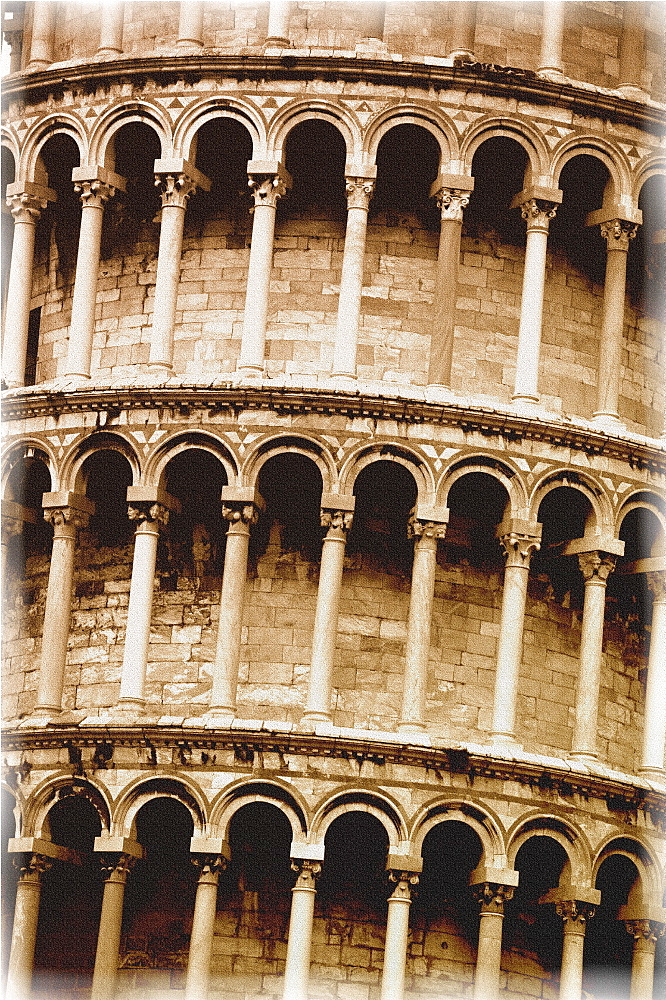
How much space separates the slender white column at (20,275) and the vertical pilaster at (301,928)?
6282mm

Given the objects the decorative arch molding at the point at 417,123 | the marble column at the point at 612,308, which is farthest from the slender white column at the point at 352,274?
the marble column at the point at 612,308

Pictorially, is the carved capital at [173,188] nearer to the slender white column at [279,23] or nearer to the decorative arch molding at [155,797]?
the slender white column at [279,23]

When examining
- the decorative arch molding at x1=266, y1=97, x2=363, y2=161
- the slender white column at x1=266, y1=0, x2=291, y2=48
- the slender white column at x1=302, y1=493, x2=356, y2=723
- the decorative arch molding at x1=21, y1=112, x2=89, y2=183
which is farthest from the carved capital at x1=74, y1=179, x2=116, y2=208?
the slender white column at x1=302, y1=493, x2=356, y2=723

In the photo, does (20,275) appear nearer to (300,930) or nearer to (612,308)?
(612,308)

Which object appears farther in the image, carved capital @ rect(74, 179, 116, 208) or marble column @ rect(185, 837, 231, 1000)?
carved capital @ rect(74, 179, 116, 208)

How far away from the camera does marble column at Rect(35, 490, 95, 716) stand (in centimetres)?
2367

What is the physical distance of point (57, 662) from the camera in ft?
77.9

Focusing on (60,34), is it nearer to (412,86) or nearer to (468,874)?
(412,86)

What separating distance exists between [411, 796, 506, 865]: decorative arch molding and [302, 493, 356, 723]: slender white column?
1.32 m

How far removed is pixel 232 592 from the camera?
23484mm

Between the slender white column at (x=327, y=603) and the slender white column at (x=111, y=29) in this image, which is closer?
the slender white column at (x=327, y=603)

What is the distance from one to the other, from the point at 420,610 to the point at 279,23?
6575 millimetres

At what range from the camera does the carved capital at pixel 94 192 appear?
82.9ft

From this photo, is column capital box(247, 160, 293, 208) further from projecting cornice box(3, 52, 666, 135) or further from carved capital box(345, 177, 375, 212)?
projecting cornice box(3, 52, 666, 135)
